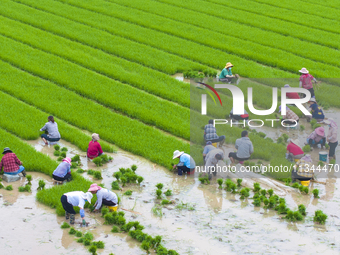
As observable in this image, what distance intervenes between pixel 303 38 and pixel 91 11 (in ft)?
48.6

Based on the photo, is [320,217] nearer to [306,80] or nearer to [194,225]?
A: [194,225]

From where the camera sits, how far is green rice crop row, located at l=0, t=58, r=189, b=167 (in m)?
16.3

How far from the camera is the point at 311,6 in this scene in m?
35.5

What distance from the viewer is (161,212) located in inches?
490

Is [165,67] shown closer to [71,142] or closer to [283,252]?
[71,142]

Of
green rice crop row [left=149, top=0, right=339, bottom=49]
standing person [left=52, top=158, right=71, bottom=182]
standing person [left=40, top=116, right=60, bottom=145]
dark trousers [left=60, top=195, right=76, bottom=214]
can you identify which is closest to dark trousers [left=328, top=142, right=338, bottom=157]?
standing person [left=52, top=158, right=71, bottom=182]

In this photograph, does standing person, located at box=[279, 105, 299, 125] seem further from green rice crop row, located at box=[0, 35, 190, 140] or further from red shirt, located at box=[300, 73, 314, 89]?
green rice crop row, located at box=[0, 35, 190, 140]

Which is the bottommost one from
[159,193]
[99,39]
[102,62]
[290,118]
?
[159,193]

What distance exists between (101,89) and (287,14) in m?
18.3

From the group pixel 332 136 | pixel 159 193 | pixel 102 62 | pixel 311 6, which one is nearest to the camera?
pixel 159 193

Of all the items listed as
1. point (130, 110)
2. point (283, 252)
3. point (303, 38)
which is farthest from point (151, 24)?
point (283, 252)

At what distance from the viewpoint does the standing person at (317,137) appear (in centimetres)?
1605

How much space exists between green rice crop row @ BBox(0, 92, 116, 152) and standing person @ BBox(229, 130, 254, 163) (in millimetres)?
4414

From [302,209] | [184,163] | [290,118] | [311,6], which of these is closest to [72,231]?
[184,163]
